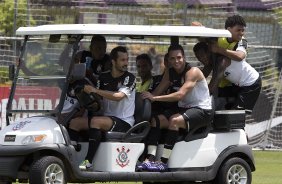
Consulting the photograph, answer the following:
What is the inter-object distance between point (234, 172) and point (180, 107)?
102 centimetres

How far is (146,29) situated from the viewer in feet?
41.6

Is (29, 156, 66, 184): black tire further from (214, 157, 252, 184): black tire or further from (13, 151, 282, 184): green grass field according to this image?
(13, 151, 282, 184): green grass field

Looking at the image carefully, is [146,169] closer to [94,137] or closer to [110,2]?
[94,137]

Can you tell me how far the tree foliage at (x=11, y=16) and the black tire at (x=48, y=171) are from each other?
26.4ft

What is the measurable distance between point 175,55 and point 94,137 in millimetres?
1400

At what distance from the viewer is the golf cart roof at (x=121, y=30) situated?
1234 cm

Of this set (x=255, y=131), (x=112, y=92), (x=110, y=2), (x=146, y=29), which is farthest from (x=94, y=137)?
(x=255, y=131)

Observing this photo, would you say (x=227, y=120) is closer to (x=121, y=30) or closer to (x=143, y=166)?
(x=143, y=166)

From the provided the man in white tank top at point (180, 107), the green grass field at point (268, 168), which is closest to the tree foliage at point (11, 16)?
the green grass field at point (268, 168)

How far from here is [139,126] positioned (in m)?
12.8

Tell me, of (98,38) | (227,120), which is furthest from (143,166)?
(98,38)

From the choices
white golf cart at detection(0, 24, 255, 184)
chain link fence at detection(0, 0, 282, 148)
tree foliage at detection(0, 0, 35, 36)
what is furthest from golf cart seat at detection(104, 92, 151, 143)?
tree foliage at detection(0, 0, 35, 36)

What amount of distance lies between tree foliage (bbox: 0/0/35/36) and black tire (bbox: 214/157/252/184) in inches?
294

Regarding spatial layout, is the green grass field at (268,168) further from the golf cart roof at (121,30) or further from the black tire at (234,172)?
the golf cart roof at (121,30)
